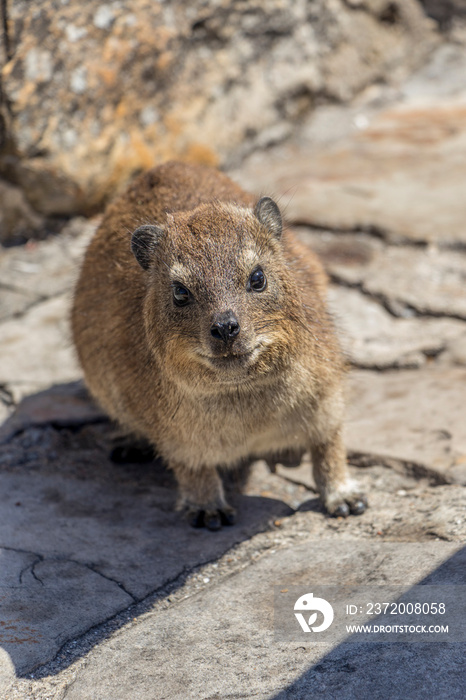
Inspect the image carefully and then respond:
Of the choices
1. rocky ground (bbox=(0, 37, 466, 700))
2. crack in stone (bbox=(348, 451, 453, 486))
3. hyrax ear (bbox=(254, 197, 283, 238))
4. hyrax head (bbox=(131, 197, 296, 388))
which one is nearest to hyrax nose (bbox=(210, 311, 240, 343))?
hyrax head (bbox=(131, 197, 296, 388))

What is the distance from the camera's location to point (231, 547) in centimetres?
381

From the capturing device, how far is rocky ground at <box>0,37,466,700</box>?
2910 millimetres

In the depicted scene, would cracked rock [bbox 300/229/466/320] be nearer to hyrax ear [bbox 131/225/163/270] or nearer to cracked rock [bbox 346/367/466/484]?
cracked rock [bbox 346/367/466/484]

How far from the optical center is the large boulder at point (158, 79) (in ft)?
20.2

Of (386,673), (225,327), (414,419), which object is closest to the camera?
(386,673)

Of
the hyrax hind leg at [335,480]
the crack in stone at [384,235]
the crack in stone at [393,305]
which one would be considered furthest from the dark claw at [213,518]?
the crack in stone at [384,235]

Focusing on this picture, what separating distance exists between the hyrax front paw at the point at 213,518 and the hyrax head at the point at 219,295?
795 mm

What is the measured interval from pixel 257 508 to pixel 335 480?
42cm

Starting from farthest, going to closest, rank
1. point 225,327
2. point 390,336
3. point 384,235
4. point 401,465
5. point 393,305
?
point 384,235 → point 393,305 → point 390,336 → point 401,465 → point 225,327

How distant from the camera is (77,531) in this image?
3.84 m

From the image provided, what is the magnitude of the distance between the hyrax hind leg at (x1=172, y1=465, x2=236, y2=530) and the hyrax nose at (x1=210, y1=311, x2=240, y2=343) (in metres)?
1.07

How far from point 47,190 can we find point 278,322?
3563 mm

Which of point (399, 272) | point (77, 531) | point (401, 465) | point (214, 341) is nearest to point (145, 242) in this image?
point (214, 341)

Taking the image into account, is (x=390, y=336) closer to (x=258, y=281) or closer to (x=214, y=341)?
(x=258, y=281)
